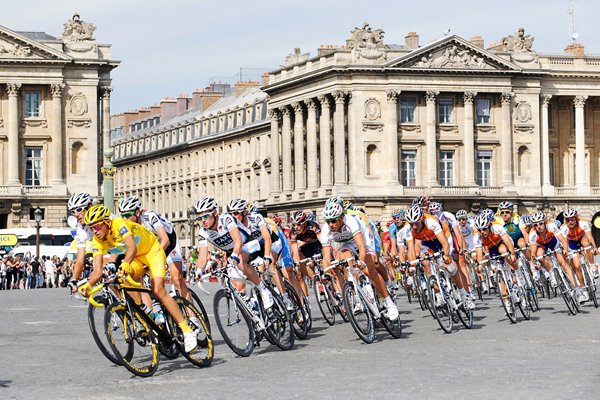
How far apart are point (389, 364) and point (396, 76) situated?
288 feet

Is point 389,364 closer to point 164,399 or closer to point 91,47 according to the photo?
point 164,399

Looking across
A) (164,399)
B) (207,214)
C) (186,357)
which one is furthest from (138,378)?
(207,214)

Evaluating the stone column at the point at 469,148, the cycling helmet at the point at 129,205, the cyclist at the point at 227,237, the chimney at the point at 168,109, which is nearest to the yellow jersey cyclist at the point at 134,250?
the cyclist at the point at 227,237

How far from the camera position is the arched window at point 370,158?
10312 centimetres

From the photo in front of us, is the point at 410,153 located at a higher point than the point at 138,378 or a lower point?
higher

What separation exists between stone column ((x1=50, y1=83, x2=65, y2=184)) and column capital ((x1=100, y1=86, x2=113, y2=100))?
2630 millimetres

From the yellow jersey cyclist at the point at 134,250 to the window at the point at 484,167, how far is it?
296 ft

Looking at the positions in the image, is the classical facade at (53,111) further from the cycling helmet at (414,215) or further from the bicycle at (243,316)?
the bicycle at (243,316)

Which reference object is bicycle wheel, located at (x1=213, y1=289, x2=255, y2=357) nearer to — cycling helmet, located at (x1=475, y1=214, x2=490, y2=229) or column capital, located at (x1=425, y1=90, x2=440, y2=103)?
cycling helmet, located at (x1=475, y1=214, x2=490, y2=229)

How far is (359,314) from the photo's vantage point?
20.7 meters

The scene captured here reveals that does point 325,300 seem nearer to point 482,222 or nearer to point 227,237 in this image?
point 482,222

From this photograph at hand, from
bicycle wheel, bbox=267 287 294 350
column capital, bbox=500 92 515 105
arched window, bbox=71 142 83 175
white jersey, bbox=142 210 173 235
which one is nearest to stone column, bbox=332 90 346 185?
column capital, bbox=500 92 515 105

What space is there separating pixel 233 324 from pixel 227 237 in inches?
68.3

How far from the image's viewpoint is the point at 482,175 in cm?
10700
